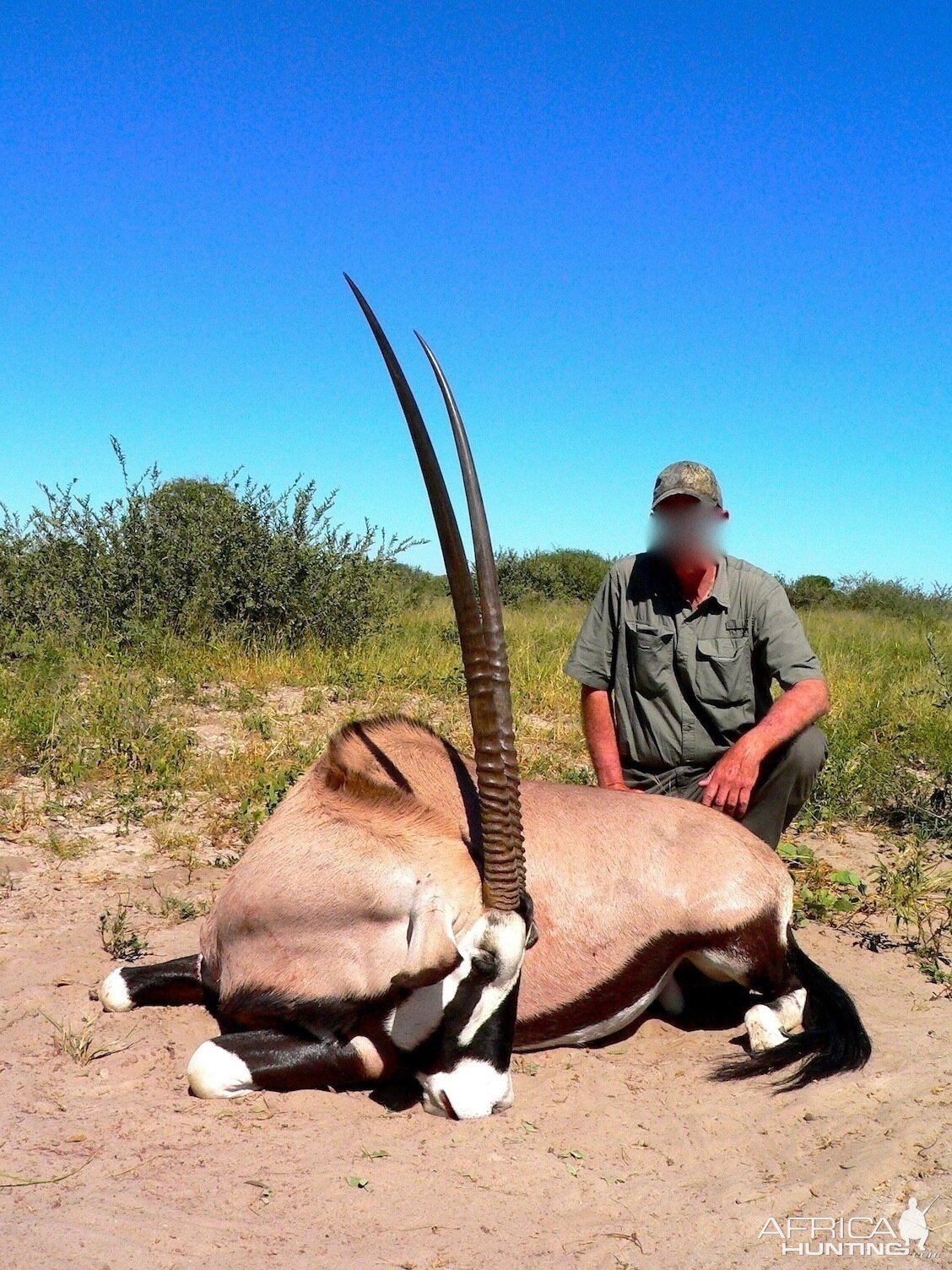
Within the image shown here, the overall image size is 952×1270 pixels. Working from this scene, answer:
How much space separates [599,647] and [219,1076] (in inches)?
97.1

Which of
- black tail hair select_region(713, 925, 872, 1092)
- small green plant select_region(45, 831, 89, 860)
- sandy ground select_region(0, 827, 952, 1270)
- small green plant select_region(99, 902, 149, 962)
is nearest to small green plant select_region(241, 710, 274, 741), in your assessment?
small green plant select_region(45, 831, 89, 860)

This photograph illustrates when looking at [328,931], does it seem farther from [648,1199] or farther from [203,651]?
[203,651]

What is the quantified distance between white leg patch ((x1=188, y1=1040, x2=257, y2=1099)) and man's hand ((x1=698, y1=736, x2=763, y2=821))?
1963 mm

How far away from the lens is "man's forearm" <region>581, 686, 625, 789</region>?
4500mm

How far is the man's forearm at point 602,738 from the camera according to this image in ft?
14.8

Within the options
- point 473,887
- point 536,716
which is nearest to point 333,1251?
point 473,887

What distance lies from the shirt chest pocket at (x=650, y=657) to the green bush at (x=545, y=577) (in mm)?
13735

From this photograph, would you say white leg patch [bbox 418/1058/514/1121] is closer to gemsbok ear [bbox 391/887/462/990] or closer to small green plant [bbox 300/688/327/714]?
gemsbok ear [bbox 391/887/462/990]

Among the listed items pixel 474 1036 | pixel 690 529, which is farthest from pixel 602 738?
pixel 474 1036

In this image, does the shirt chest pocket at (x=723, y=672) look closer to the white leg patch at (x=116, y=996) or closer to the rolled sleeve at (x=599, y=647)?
the rolled sleeve at (x=599, y=647)

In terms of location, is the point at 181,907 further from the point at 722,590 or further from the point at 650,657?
the point at 722,590

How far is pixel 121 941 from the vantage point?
12.7 feet

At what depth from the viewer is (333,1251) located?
2.24m

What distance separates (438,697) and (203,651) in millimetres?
2000
